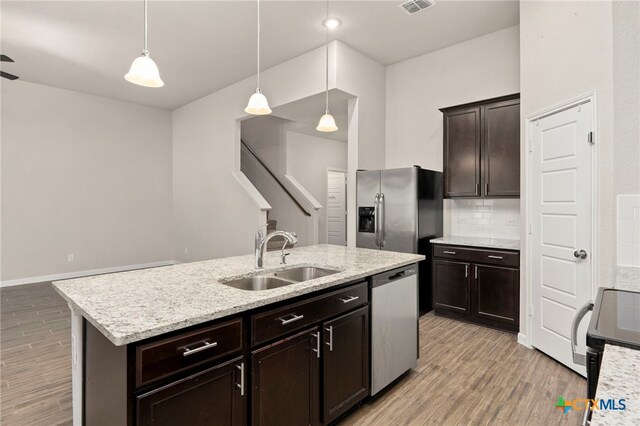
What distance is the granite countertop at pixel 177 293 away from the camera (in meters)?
1.27

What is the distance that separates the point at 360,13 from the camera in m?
3.71

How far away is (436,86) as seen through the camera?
4.64 meters

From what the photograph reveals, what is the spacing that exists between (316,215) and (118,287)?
16.7ft

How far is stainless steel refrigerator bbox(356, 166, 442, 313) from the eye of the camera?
3986 mm

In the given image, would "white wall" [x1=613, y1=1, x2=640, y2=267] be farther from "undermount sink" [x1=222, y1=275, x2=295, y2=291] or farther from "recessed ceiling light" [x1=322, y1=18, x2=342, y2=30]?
"recessed ceiling light" [x1=322, y1=18, x2=342, y2=30]

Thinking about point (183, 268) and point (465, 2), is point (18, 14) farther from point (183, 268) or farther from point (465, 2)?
point (465, 2)

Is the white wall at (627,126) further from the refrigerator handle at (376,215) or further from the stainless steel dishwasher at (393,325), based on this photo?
the refrigerator handle at (376,215)

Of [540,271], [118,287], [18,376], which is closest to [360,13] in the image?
[540,271]

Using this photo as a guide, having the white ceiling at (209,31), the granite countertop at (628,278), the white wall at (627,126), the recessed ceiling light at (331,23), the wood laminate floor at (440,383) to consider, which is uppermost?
the white ceiling at (209,31)

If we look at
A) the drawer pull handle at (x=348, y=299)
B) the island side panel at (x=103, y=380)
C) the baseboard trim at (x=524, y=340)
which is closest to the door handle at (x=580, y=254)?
the baseboard trim at (x=524, y=340)

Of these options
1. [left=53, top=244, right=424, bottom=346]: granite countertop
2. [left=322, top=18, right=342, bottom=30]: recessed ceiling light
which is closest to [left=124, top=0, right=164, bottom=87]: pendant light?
[left=53, top=244, right=424, bottom=346]: granite countertop

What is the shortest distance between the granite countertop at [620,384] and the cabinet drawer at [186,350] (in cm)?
124

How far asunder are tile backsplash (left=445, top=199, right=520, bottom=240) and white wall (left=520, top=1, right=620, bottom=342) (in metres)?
0.85

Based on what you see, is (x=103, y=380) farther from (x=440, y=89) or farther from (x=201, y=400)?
(x=440, y=89)
